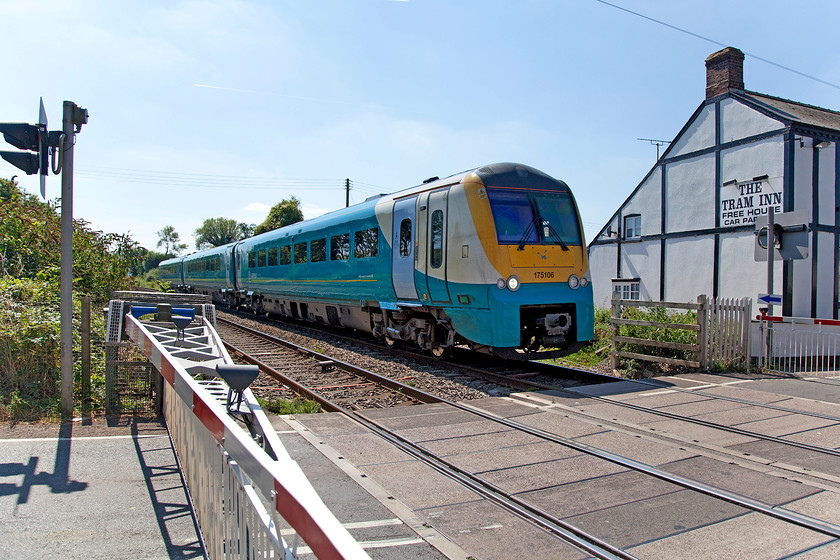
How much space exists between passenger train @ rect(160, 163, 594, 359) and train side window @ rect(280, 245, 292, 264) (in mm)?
5482

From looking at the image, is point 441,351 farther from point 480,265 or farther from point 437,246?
point 480,265

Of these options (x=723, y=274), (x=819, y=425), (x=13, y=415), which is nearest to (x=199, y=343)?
(x=13, y=415)

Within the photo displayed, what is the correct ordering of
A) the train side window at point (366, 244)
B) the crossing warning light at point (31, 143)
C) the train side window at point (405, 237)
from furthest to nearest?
the train side window at point (366, 244) → the train side window at point (405, 237) → the crossing warning light at point (31, 143)

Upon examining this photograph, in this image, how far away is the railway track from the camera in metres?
3.68

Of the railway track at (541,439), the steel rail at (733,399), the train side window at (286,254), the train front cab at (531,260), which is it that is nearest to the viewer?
the railway track at (541,439)

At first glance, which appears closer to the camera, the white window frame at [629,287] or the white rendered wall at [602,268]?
the white window frame at [629,287]

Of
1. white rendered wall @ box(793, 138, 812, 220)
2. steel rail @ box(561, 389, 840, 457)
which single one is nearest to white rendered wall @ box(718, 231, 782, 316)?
white rendered wall @ box(793, 138, 812, 220)

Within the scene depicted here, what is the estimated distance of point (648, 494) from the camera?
4.29 meters

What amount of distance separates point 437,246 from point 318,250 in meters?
6.15

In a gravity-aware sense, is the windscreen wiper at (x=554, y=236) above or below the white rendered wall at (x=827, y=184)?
below

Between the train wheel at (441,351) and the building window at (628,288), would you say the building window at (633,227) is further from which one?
the train wheel at (441,351)

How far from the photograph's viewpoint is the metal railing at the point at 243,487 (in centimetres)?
164

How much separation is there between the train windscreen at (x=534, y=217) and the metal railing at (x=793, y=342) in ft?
12.3

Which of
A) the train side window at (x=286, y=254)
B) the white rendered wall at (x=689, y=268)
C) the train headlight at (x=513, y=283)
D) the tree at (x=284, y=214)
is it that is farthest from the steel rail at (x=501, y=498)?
the tree at (x=284, y=214)
